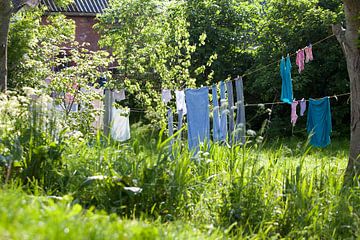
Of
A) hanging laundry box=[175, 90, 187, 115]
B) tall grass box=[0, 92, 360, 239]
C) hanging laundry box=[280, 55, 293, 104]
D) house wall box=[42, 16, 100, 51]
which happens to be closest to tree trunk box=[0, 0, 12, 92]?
hanging laundry box=[175, 90, 187, 115]

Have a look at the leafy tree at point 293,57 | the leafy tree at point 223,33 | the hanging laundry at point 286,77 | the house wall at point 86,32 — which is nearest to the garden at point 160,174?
the hanging laundry at point 286,77

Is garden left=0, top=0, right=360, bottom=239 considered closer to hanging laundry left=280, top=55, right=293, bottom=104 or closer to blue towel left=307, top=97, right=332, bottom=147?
blue towel left=307, top=97, right=332, bottom=147

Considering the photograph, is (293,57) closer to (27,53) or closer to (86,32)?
(27,53)

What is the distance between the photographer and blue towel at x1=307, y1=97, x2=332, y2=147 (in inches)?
475

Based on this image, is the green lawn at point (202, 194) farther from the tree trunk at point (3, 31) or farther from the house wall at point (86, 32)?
the house wall at point (86, 32)

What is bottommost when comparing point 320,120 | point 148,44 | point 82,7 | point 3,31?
point 320,120

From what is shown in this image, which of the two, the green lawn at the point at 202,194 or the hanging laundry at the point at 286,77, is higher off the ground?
the hanging laundry at the point at 286,77

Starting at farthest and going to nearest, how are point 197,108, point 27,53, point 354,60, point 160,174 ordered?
point 27,53 → point 197,108 → point 354,60 → point 160,174

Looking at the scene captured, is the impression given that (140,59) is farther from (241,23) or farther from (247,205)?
(247,205)

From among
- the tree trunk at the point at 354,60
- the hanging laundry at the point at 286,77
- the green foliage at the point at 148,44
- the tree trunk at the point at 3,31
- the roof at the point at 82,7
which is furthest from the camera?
the roof at the point at 82,7

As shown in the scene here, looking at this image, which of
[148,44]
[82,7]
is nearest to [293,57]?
[148,44]

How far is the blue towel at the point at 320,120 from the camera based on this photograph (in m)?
12.1

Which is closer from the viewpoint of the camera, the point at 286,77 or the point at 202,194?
the point at 202,194

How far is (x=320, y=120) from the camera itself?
12.1 m
